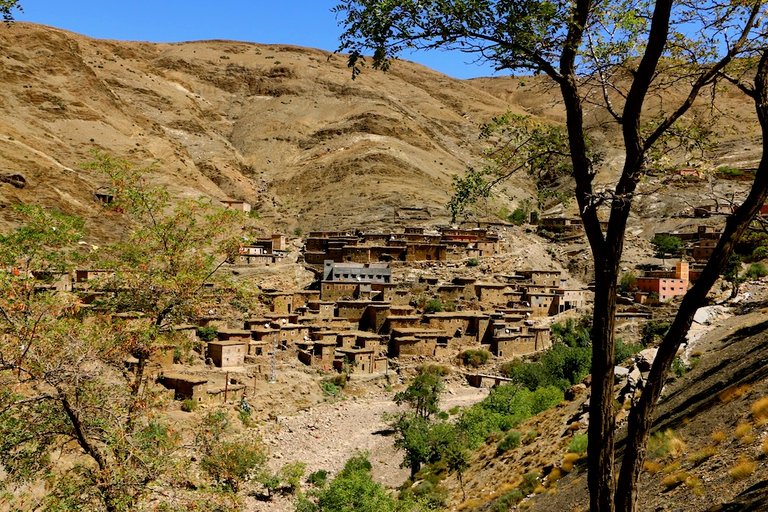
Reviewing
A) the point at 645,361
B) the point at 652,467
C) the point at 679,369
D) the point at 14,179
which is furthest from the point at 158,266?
the point at 14,179

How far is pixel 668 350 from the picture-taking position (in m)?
3.89

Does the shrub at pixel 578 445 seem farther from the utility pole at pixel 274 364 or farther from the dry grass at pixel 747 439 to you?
the utility pole at pixel 274 364

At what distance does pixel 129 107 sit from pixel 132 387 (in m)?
73.5

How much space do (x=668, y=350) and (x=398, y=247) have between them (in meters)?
40.0

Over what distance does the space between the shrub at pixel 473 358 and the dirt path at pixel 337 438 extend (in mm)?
4035

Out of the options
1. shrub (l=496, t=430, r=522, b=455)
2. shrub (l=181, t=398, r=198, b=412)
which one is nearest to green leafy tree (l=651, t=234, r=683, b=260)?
shrub (l=496, t=430, r=522, b=455)

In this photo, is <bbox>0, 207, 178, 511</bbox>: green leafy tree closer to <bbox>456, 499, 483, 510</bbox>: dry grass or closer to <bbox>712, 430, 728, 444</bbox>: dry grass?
<bbox>712, 430, 728, 444</bbox>: dry grass

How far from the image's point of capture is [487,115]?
110 m

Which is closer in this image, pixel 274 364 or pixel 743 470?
pixel 743 470

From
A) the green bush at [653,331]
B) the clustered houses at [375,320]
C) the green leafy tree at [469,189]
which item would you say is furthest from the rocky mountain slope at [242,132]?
the green leafy tree at [469,189]

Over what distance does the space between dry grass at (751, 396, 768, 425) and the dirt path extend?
14654 mm

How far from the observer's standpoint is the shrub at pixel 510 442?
13.8 meters

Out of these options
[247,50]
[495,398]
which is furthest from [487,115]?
[495,398]

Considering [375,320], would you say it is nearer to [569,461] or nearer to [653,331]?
[653,331]
